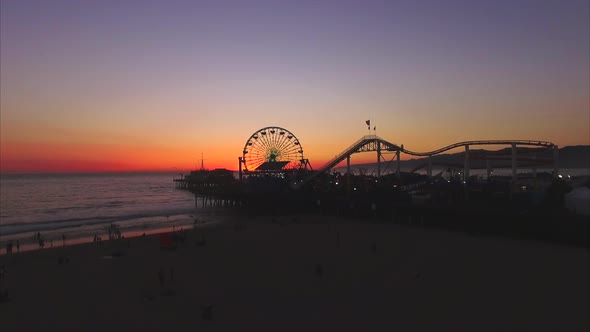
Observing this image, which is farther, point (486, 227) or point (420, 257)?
point (486, 227)

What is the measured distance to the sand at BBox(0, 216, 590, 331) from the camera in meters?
12.5

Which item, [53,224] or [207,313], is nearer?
[207,313]

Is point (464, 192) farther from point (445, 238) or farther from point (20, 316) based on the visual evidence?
point (20, 316)

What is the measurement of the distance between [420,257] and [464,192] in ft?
61.2

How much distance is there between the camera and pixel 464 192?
36.6m

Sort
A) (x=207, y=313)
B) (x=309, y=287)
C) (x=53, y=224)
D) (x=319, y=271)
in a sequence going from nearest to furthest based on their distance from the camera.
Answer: (x=207, y=313) < (x=309, y=287) < (x=319, y=271) < (x=53, y=224)

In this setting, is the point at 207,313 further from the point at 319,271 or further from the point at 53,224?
the point at 53,224

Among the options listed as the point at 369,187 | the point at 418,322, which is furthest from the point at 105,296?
the point at 369,187

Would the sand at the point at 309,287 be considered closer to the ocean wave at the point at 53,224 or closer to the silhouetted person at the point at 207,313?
the silhouetted person at the point at 207,313

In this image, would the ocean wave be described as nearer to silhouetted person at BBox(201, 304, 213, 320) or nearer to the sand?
the sand

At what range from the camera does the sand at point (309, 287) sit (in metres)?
A: 12.5

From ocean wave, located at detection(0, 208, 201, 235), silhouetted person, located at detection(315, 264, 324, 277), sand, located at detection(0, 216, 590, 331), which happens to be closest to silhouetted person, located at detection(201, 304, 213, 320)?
sand, located at detection(0, 216, 590, 331)

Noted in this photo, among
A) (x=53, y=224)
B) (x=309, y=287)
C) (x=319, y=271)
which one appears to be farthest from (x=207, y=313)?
(x=53, y=224)

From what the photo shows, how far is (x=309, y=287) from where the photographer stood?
15.8 m
